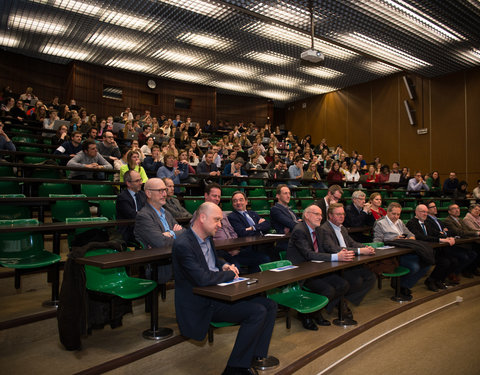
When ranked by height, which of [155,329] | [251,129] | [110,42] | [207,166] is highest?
[110,42]

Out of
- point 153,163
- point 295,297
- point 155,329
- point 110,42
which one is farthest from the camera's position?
point 110,42

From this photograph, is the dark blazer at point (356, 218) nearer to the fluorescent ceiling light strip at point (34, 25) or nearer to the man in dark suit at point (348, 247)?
the man in dark suit at point (348, 247)

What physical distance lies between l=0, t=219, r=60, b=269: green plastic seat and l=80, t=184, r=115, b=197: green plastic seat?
1.37 meters

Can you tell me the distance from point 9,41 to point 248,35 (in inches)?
264

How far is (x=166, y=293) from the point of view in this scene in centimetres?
341

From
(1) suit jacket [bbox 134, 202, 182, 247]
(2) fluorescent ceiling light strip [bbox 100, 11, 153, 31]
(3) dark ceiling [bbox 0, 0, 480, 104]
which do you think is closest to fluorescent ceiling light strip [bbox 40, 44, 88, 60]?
(3) dark ceiling [bbox 0, 0, 480, 104]

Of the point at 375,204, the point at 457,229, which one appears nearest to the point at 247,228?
the point at 375,204

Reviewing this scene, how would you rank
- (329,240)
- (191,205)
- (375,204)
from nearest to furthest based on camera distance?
(329,240)
(191,205)
(375,204)

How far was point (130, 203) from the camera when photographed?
368 cm

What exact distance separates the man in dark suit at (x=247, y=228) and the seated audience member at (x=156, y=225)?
2.37 feet

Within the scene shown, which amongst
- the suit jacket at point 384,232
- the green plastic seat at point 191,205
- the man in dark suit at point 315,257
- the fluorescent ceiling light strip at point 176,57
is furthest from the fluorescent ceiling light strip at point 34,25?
the suit jacket at point 384,232

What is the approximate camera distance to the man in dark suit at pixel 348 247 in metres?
3.21

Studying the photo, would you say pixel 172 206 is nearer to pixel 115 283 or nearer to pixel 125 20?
pixel 115 283

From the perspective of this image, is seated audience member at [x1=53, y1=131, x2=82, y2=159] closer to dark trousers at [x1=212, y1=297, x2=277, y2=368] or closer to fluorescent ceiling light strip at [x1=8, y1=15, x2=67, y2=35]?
dark trousers at [x1=212, y1=297, x2=277, y2=368]
